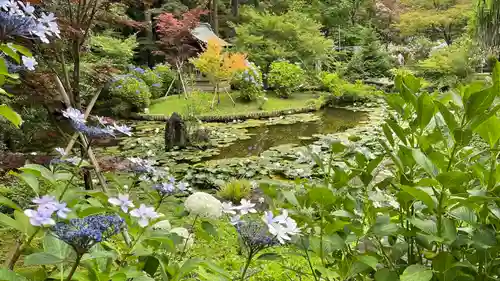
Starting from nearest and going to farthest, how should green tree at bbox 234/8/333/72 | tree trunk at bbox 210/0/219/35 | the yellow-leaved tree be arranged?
the yellow-leaved tree < green tree at bbox 234/8/333/72 < tree trunk at bbox 210/0/219/35

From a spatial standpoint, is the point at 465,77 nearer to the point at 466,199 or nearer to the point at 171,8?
the point at 171,8

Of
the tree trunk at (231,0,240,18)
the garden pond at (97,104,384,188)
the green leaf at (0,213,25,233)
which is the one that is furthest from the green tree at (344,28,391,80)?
the green leaf at (0,213,25,233)

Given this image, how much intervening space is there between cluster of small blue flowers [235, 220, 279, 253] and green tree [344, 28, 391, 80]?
12096 millimetres

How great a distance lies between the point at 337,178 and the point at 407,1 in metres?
16.6

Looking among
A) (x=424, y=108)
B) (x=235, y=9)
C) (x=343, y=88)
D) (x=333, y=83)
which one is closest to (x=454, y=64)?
(x=343, y=88)

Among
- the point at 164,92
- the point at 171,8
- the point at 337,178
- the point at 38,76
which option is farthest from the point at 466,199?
the point at 171,8

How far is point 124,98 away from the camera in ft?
27.8

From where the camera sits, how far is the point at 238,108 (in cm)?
862

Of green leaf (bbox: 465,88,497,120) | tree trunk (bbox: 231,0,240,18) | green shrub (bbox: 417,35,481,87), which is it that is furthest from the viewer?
tree trunk (bbox: 231,0,240,18)

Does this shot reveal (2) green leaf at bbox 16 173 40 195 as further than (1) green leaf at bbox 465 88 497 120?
Yes

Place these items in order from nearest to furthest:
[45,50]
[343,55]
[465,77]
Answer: [45,50], [465,77], [343,55]

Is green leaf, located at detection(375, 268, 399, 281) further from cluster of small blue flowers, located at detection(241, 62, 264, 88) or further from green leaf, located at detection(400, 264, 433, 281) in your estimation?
cluster of small blue flowers, located at detection(241, 62, 264, 88)

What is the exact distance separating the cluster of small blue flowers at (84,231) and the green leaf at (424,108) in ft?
1.81

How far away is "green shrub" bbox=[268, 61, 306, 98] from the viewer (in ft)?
31.7
